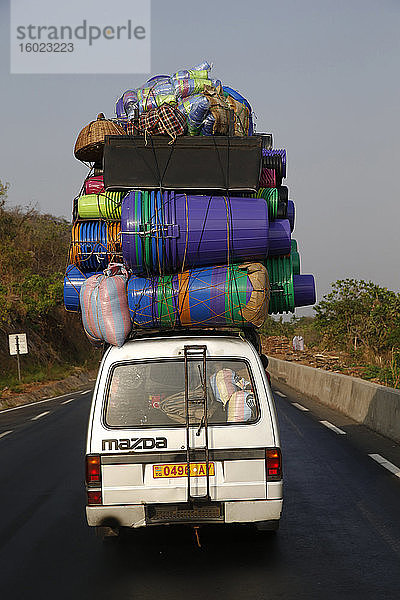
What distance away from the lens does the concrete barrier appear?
42.5ft

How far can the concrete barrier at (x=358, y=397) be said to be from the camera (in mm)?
12945

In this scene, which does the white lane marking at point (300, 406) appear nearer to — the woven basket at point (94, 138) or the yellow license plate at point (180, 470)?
the woven basket at point (94, 138)

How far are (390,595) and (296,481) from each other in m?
4.28

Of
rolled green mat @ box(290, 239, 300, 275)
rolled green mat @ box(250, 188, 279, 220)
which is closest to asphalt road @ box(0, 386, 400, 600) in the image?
rolled green mat @ box(290, 239, 300, 275)

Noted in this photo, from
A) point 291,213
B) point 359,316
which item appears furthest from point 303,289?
point 359,316

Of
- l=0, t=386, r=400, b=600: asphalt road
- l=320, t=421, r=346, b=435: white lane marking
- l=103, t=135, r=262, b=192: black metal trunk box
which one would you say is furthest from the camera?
l=320, t=421, r=346, b=435: white lane marking

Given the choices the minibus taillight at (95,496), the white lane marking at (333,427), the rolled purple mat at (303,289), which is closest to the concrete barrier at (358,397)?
the white lane marking at (333,427)

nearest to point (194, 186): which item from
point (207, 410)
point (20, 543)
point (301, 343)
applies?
point (207, 410)

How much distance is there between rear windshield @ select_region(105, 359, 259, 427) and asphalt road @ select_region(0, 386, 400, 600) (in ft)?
3.78

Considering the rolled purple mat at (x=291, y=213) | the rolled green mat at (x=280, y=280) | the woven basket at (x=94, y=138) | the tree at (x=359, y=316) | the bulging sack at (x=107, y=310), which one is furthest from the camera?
the tree at (x=359, y=316)

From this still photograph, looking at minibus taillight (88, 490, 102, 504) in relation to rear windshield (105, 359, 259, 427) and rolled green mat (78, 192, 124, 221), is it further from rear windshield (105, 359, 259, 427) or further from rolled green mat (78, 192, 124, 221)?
rolled green mat (78, 192, 124, 221)

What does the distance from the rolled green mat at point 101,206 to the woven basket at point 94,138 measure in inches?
46.2

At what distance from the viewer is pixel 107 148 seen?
7730 millimetres

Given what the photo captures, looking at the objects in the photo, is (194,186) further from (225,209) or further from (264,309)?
(264,309)
